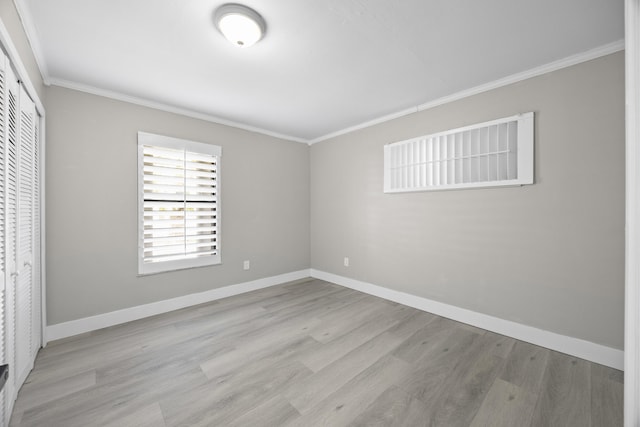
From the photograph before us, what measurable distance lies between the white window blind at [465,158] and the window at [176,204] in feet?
7.78

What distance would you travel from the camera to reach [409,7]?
1.63 m

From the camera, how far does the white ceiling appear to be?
163 cm

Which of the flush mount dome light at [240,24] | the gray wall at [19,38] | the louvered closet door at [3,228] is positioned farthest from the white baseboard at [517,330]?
the gray wall at [19,38]

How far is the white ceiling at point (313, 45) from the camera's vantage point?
5.35 ft

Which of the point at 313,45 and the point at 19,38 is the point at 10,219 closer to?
the point at 19,38

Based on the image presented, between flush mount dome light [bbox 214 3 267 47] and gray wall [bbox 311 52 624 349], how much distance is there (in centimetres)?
217

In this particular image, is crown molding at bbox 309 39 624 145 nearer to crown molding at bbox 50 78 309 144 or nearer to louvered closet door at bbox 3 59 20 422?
crown molding at bbox 50 78 309 144

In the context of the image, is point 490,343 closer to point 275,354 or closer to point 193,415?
point 275,354

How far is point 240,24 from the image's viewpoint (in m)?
1.68

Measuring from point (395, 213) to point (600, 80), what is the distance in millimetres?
2118

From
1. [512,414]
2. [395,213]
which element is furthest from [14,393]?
[395,213]
